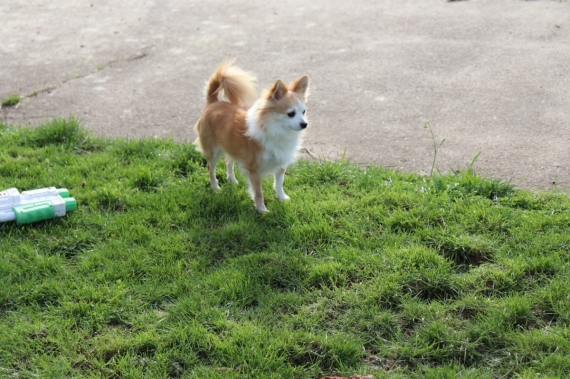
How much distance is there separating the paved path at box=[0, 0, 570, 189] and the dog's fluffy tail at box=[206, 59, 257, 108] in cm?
87

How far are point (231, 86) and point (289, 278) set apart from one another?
1654 mm

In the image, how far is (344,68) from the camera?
274 inches

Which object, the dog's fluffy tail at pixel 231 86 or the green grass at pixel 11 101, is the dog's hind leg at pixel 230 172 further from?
the green grass at pixel 11 101

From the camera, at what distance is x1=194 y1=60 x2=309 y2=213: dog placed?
4406 mm

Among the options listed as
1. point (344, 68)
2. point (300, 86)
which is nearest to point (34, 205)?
point (300, 86)

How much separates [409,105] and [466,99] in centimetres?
54

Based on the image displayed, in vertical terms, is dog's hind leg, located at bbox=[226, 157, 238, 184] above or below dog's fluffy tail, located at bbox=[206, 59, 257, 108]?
below

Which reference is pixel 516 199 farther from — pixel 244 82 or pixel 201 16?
pixel 201 16

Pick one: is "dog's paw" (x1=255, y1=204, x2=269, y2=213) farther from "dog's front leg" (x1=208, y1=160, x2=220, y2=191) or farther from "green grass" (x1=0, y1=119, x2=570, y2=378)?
"dog's front leg" (x1=208, y1=160, x2=220, y2=191)

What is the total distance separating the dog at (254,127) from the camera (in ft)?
14.5

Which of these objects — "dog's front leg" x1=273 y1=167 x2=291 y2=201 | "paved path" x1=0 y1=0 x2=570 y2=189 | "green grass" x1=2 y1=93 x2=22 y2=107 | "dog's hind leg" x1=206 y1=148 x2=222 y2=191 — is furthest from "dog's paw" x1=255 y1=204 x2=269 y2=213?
"green grass" x1=2 y1=93 x2=22 y2=107

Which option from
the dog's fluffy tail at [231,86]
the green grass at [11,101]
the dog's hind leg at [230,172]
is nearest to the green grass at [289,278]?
the dog's hind leg at [230,172]

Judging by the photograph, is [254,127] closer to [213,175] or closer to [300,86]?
[300,86]

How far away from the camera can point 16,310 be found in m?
3.64
